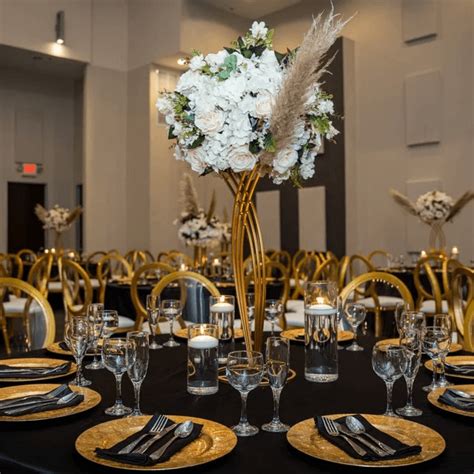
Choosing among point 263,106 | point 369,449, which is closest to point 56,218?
point 263,106

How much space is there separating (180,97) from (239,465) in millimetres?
1062

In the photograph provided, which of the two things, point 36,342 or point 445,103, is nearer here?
point 36,342

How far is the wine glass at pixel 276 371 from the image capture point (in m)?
1.29

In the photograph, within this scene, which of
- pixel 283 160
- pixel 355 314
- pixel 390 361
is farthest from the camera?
pixel 355 314

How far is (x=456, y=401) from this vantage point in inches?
56.2

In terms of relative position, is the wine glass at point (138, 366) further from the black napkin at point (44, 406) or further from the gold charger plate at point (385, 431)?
the gold charger plate at point (385, 431)

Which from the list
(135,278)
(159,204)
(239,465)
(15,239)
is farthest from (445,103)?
(15,239)

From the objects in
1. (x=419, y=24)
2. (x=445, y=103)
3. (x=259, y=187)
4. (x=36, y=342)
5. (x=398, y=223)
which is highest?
(x=419, y=24)

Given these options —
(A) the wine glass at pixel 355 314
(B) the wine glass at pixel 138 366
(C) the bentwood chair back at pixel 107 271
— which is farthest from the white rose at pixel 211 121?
(C) the bentwood chair back at pixel 107 271

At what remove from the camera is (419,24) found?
324 inches

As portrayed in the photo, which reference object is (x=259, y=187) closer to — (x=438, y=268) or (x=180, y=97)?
(x=438, y=268)

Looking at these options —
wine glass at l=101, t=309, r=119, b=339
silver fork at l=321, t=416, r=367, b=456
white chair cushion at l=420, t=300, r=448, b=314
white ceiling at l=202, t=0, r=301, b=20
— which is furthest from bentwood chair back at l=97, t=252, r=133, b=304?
white ceiling at l=202, t=0, r=301, b=20

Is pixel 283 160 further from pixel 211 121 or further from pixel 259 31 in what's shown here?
pixel 259 31

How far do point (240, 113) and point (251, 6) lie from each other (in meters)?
8.90
